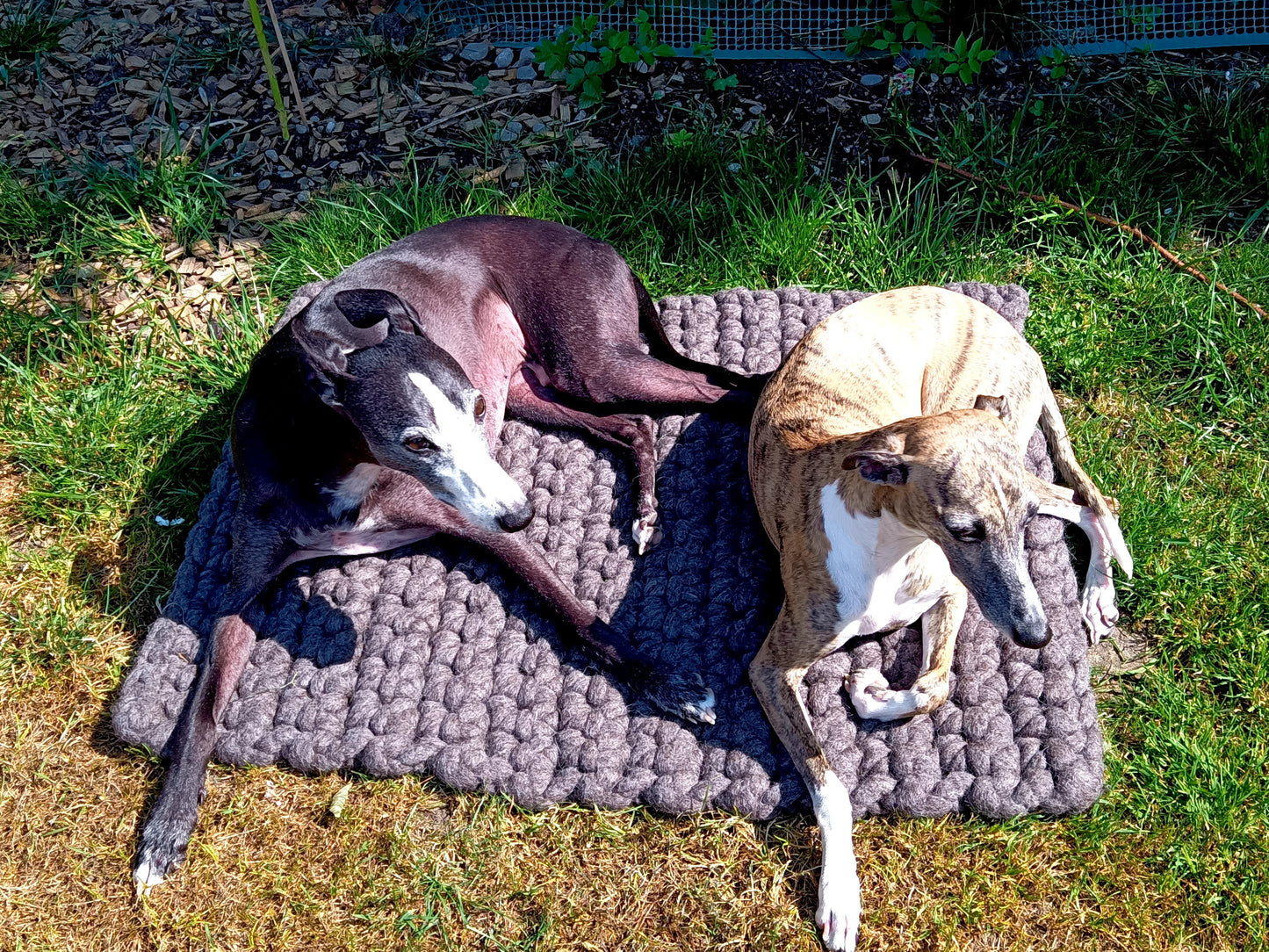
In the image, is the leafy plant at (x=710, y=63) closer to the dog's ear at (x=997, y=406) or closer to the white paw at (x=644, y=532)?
the white paw at (x=644, y=532)

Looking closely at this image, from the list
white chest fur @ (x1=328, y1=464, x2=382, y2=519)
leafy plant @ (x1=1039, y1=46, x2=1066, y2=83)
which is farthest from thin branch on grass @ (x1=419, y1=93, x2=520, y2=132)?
leafy plant @ (x1=1039, y1=46, x2=1066, y2=83)

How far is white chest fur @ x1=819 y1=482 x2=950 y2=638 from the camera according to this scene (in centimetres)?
265

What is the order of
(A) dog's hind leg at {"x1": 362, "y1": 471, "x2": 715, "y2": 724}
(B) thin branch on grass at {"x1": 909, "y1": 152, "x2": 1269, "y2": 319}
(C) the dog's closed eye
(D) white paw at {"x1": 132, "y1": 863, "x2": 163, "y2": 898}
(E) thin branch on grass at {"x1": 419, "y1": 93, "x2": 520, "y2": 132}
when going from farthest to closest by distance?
(E) thin branch on grass at {"x1": 419, "y1": 93, "x2": 520, "y2": 132} < (B) thin branch on grass at {"x1": 909, "y1": 152, "x2": 1269, "y2": 319} < (A) dog's hind leg at {"x1": 362, "y1": 471, "x2": 715, "y2": 724} < (D) white paw at {"x1": 132, "y1": 863, "x2": 163, "y2": 898} < (C) the dog's closed eye

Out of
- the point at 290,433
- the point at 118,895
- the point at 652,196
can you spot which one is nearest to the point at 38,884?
the point at 118,895

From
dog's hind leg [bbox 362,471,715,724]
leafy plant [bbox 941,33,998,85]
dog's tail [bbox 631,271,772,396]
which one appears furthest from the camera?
Answer: leafy plant [bbox 941,33,998,85]

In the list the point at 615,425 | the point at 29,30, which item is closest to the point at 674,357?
the point at 615,425

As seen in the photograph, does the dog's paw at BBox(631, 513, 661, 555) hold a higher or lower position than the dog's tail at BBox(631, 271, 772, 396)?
lower

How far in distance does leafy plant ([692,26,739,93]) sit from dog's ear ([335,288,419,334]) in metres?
2.20

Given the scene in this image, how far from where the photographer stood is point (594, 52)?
4.69 meters

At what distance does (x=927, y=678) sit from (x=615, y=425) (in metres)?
1.33

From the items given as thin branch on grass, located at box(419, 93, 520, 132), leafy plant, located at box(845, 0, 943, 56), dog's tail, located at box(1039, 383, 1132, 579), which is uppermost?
leafy plant, located at box(845, 0, 943, 56)

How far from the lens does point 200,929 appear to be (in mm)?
2889

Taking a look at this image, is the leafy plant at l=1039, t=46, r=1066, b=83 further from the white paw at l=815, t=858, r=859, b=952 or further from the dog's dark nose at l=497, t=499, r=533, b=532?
the white paw at l=815, t=858, r=859, b=952

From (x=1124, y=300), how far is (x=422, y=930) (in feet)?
10.4
